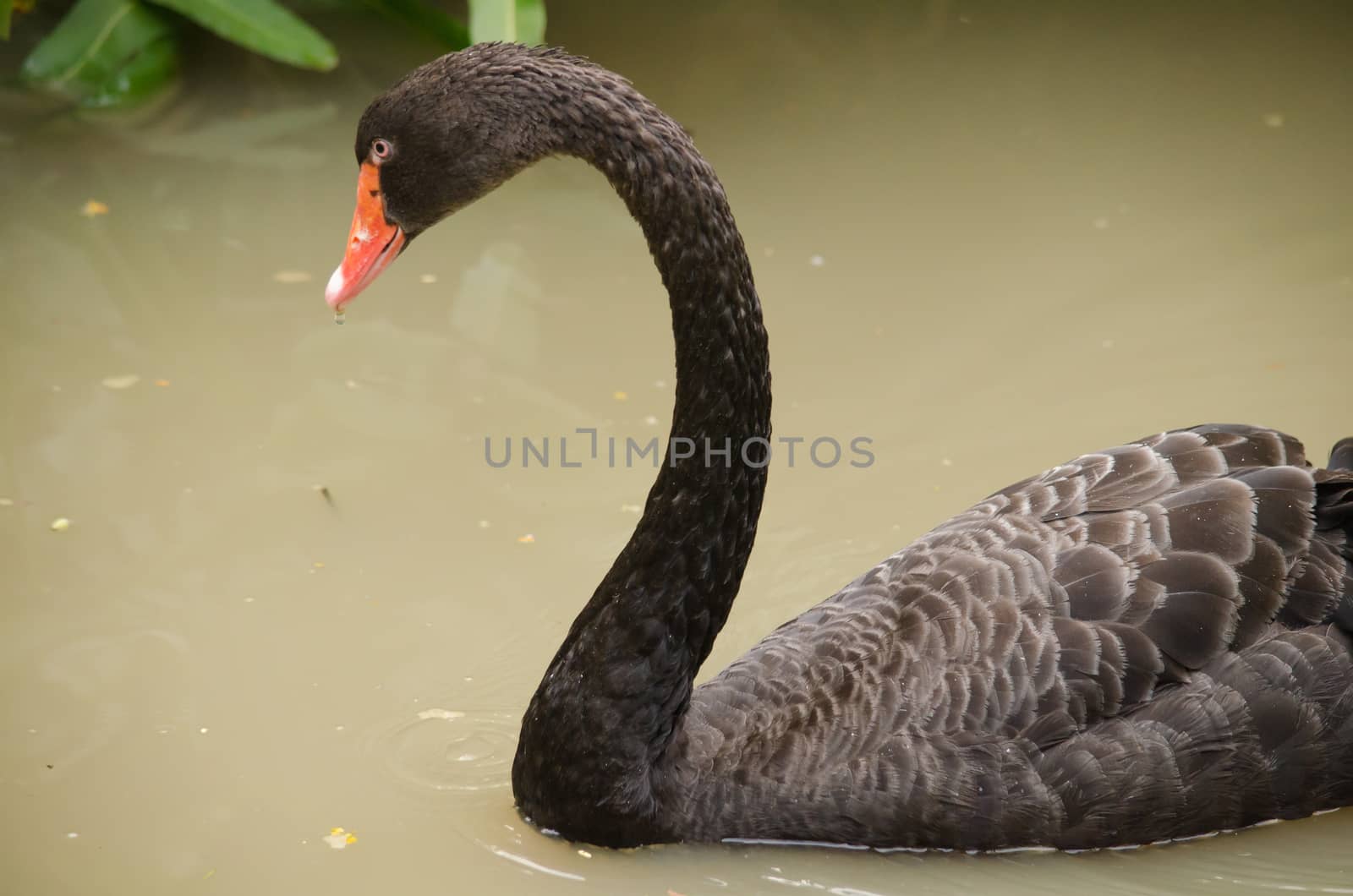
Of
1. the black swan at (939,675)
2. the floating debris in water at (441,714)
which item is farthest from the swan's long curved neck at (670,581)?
the floating debris in water at (441,714)

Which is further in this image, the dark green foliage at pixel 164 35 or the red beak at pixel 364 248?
the dark green foliage at pixel 164 35


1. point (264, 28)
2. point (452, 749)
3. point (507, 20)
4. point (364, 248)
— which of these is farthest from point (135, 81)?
point (452, 749)

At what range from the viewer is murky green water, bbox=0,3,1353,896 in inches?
125

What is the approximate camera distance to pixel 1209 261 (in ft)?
18.0

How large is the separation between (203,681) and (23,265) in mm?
2380

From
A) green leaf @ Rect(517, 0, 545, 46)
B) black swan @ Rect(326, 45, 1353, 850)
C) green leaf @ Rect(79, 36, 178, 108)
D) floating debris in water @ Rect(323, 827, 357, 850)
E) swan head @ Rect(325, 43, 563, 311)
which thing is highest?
green leaf @ Rect(517, 0, 545, 46)

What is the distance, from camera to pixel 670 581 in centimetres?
309

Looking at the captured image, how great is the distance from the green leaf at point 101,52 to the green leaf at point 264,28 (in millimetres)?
330

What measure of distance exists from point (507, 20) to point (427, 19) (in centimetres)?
80

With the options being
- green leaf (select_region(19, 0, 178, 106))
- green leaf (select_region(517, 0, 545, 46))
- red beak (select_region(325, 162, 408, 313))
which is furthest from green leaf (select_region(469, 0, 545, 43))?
red beak (select_region(325, 162, 408, 313))

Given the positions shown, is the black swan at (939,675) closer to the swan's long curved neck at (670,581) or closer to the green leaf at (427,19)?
the swan's long curved neck at (670,581)

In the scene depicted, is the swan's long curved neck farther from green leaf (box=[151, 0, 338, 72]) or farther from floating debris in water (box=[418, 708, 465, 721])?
green leaf (box=[151, 0, 338, 72])

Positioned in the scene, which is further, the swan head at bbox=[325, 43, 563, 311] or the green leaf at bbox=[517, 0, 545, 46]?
the green leaf at bbox=[517, 0, 545, 46]

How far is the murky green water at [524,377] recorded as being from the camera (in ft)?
10.4
